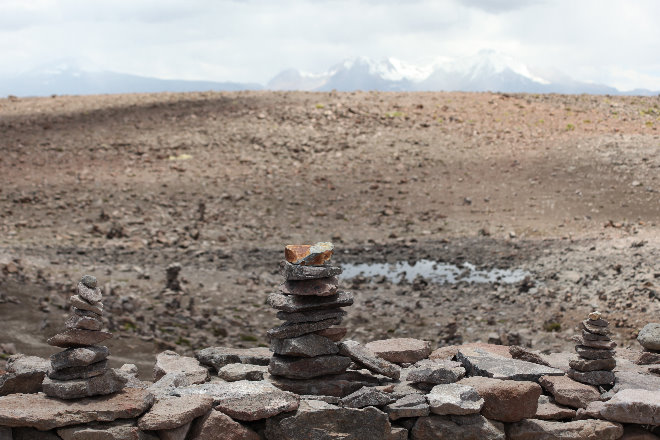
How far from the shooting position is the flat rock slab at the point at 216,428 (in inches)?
313

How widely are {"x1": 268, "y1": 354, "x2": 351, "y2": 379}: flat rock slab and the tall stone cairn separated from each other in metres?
3.19

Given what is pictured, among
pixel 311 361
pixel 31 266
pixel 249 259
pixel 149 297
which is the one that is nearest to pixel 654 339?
pixel 311 361

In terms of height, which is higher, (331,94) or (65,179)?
(331,94)

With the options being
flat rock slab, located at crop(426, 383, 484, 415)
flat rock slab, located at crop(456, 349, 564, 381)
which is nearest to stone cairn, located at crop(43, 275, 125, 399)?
flat rock slab, located at crop(426, 383, 484, 415)

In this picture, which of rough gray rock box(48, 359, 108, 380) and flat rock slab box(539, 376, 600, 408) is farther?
flat rock slab box(539, 376, 600, 408)

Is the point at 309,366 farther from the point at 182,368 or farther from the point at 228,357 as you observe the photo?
the point at 182,368

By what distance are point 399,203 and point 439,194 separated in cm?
191

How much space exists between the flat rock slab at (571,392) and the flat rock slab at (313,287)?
10.3 ft

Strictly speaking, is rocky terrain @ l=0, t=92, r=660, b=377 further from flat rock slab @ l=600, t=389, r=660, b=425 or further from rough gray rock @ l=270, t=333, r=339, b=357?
flat rock slab @ l=600, t=389, r=660, b=425

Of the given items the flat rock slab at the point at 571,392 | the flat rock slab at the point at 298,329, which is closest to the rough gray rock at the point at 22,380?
the flat rock slab at the point at 298,329

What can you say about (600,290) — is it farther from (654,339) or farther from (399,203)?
(399,203)

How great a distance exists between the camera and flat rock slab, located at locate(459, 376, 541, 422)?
8555 millimetres

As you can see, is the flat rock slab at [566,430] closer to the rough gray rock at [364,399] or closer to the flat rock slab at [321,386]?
the rough gray rock at [364,399]

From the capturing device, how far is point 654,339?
1052cm
